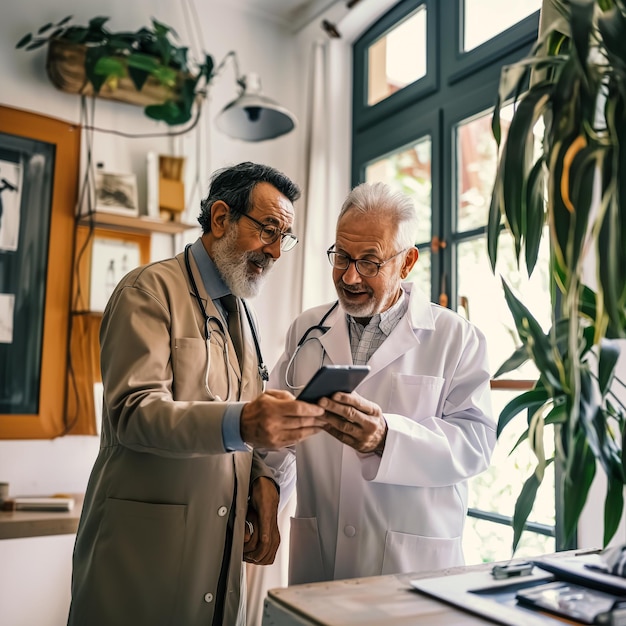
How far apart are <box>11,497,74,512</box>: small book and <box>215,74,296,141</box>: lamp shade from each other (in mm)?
1714

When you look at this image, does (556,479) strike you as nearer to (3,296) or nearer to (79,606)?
(79,606)

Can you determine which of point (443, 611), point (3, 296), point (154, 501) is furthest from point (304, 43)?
point (443, 611)

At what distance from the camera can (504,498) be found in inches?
106

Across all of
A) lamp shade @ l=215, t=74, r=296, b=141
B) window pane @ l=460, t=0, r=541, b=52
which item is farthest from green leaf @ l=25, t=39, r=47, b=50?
window pane @ l=460, t=0, r=541, b=52

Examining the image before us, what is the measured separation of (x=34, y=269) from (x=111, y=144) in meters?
0.70

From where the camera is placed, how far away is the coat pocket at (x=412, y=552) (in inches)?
62.7

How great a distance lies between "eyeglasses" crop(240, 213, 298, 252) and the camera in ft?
5.75

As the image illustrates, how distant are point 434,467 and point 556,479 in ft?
2.69

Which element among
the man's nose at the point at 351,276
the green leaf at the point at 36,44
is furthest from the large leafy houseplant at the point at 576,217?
the green leaf at the point at 36,44

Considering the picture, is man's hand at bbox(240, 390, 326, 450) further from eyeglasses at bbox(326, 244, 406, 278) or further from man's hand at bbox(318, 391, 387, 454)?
eyeglasses at bbox(326, 244, 406, 278)

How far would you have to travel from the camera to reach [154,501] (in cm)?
151

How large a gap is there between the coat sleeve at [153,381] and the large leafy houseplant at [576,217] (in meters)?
0.61

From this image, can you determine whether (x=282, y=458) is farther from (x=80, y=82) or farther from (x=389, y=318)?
(x=80, y=82)

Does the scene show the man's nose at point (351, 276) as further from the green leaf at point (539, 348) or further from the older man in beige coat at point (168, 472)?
the green leaf at point (539, 348)
